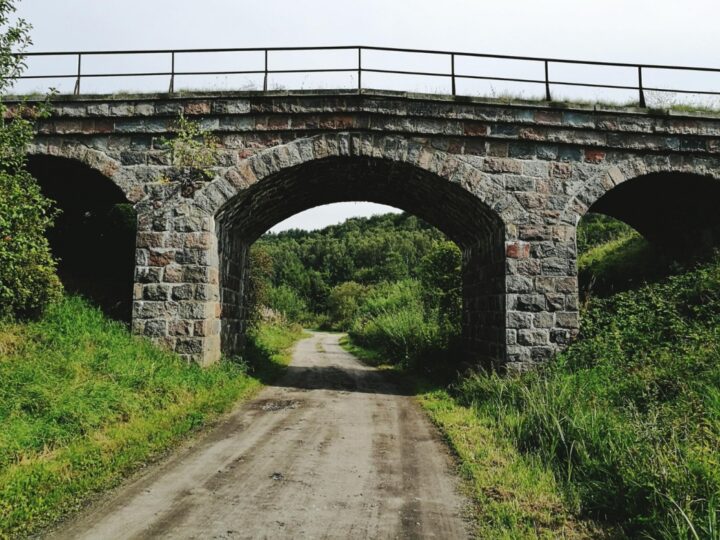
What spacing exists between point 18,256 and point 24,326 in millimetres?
2007

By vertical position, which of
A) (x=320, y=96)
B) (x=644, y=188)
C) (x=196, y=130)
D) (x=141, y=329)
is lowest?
(x=141, y=329)

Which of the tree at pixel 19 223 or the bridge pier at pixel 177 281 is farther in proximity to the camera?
the bridge pier at pixel 177 281

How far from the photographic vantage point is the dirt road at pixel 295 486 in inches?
147

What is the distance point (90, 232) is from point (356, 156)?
25.7 ft

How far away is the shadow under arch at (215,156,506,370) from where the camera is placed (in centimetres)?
978

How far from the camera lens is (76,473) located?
4.55 m

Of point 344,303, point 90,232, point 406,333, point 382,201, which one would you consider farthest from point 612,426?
point 344,303

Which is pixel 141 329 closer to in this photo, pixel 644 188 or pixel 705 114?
pixel 644 188

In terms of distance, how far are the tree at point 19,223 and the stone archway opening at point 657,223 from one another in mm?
9746

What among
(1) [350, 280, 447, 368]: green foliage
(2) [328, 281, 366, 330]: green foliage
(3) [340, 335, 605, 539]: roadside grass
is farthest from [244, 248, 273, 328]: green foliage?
(2) [328, 281, 366, 330]: green foliage

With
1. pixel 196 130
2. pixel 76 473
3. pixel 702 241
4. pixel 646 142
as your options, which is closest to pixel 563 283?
pixel 646 142

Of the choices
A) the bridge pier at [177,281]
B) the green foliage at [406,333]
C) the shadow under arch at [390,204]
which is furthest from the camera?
the green foliage at [406,333]

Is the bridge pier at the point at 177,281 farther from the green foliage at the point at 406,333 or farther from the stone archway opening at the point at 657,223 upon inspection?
the stone archway opening at the point at 657,223

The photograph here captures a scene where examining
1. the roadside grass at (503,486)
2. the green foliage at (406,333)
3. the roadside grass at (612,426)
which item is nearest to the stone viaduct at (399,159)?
the roadside grass at (612,426)
